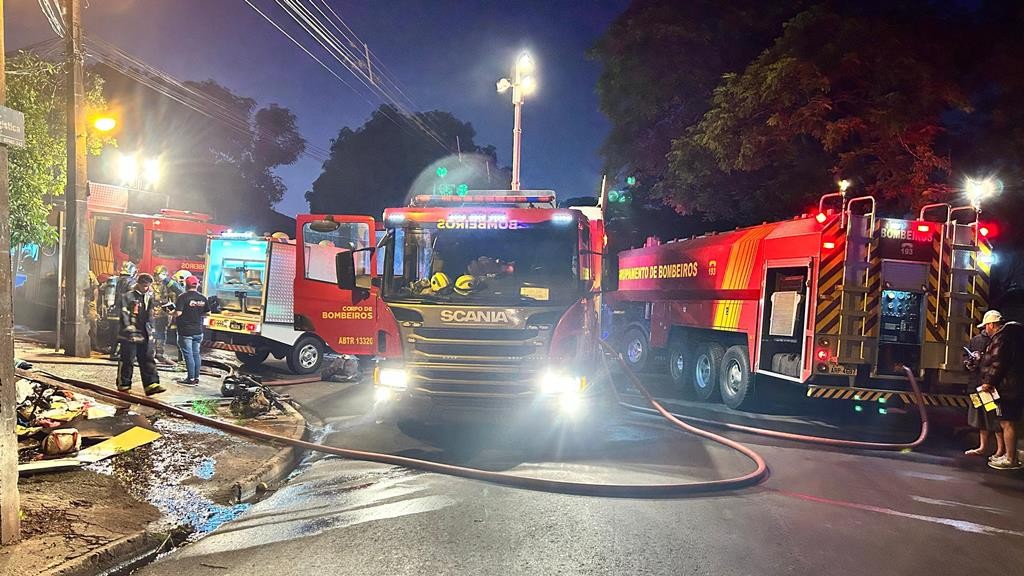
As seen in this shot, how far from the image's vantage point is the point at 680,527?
5.18m

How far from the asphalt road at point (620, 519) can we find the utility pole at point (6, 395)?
90cm

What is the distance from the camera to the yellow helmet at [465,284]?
787 centimetres

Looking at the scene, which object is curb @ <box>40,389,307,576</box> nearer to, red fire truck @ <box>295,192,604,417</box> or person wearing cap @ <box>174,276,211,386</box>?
red fire truck @ <box>295,192,604,417</box>

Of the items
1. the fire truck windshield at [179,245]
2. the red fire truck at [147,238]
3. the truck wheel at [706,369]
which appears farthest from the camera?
the fire truck windshield at [179,245]

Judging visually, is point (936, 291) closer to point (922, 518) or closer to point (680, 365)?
point (922, 518)

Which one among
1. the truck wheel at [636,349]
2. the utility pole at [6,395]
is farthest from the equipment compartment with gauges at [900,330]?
the utility pole at [6,395]

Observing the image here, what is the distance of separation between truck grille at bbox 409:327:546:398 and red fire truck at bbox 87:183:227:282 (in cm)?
1129

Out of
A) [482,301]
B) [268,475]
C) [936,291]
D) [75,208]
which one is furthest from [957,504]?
[75,208]

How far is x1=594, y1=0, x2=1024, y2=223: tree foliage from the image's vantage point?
12.5 m

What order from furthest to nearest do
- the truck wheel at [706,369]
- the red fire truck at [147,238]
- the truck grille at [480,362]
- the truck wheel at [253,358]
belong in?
the red fire truck at [147,238], the truck wheel at [253,358], the truck wheel at [706,369], the truck grille at [480,362]

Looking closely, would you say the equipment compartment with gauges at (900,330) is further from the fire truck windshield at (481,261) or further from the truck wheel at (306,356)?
the truck wheel at (306,356)

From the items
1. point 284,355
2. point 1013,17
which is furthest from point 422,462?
point 1013,17

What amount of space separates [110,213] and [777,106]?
16.0 m

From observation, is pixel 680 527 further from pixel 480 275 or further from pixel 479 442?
pixel 480 275
